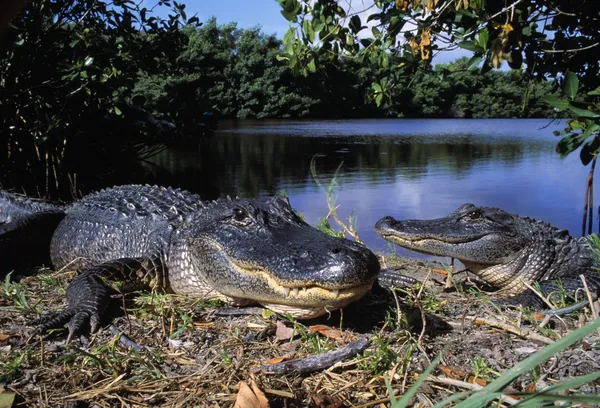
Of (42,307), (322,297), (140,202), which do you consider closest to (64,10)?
(140,202)

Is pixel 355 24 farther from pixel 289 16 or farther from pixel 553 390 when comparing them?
pixel 553 390

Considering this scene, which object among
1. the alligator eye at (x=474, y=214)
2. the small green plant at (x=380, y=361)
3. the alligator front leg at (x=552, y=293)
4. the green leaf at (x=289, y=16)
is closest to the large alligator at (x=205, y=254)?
the small green plant at (x=380, y=361)

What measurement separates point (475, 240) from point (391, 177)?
28.2 feet

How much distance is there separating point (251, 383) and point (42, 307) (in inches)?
65.5

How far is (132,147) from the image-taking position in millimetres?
8586

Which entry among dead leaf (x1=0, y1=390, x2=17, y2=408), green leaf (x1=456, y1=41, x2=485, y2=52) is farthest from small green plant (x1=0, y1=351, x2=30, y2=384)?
green leaf (x1=456, y1=41, x2=485, y2=52)

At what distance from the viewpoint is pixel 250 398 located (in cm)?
187

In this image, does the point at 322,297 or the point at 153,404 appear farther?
the point at 322,297

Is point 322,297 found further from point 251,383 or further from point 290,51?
point 290,51

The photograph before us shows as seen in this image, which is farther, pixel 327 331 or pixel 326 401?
pixel 327 331

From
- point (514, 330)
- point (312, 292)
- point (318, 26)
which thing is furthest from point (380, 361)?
point (318, 26)

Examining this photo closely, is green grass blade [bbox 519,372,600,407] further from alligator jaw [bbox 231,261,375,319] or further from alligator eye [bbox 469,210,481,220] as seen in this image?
alligator eye [bbox 469,210,481,220]

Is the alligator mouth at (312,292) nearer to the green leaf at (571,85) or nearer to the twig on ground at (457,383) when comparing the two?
the twig on ground at (457,383)

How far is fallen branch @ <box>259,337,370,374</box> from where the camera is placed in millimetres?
2092
